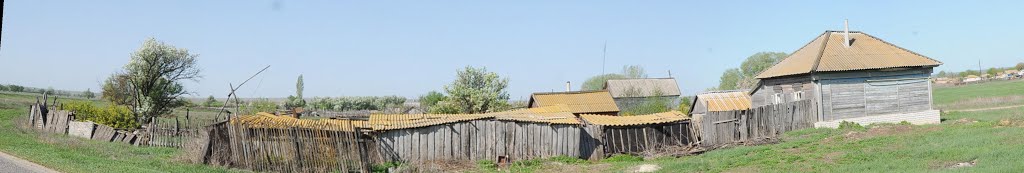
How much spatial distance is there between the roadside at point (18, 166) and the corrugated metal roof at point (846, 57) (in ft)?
85.2

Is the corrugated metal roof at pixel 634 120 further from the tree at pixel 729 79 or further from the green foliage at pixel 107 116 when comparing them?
the tree at pixel 729 79

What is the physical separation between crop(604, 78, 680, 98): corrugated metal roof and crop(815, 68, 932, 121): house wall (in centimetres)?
3849

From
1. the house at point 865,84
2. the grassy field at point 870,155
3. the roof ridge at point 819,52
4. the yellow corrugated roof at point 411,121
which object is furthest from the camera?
the house at point 865,84

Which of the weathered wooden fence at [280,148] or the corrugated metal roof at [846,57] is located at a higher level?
the corrugated metal roof at [846,57]

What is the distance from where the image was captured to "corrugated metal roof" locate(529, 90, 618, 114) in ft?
138

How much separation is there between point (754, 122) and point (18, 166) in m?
22.3

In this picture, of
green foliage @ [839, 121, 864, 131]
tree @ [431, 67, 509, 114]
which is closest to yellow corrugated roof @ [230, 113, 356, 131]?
green foliage @ [839, 121, 864, 131]

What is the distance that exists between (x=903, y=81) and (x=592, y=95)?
57.7 ft

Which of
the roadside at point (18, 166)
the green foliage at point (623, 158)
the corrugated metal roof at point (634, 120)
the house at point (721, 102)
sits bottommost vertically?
the green foliage at point (623, 158)

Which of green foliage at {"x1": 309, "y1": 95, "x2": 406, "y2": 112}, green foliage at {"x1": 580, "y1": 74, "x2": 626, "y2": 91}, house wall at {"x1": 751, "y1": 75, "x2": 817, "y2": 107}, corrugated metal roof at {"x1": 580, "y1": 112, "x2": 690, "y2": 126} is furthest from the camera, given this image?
green foliage at {"x1": 580, "y1": 74, "x2": 626, "y2": 91}

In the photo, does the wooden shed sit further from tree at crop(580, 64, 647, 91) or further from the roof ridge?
tree at crop(580, 64, 647, 91)

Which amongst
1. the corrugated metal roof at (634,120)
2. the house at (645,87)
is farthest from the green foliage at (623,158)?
the house at (645,87)

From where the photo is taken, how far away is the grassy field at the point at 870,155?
14727 millimetres

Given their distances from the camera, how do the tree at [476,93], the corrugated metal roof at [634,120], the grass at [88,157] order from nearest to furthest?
the grass at [88,157], the corrugated metal roof at [634,120], the tree at [476,93]
